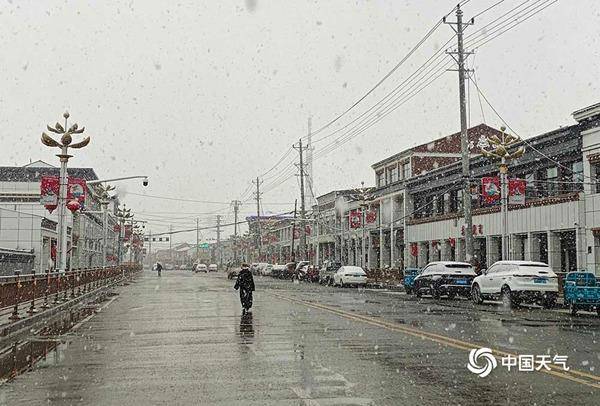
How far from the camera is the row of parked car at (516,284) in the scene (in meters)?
21.7

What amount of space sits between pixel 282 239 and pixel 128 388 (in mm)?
115947

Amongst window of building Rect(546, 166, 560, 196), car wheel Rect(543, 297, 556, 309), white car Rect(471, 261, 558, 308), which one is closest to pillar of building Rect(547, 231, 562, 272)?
window of building Rect(546, 166, 560, 196)

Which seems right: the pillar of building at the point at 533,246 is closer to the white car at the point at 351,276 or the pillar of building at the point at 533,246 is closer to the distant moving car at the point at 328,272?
the white car at the point at 351,276

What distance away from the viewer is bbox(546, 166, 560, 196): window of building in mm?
40031

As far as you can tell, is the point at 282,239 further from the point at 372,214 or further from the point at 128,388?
the point at 128,388

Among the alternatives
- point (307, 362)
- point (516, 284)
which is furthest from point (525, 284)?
point (307, 362)

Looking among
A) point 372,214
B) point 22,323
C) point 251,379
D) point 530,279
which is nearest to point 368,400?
point 251,379

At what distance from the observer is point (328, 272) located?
5175cm

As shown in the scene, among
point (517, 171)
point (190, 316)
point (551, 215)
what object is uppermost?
point (517, 171)

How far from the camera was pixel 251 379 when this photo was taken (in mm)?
9359

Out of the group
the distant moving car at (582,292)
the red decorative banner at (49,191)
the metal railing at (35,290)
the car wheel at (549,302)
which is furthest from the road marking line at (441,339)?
the red decorative banner at (49,191)

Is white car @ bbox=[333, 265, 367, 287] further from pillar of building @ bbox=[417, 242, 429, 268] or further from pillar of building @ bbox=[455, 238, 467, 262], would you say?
pillar of building @ bbox=[417, 242, 429, 268]

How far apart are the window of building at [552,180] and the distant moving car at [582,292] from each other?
18.3 metres

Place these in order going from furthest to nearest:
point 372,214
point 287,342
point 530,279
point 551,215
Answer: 1. point 372,214
2. point 551,215
3. point 530,279
4. point 287,342
